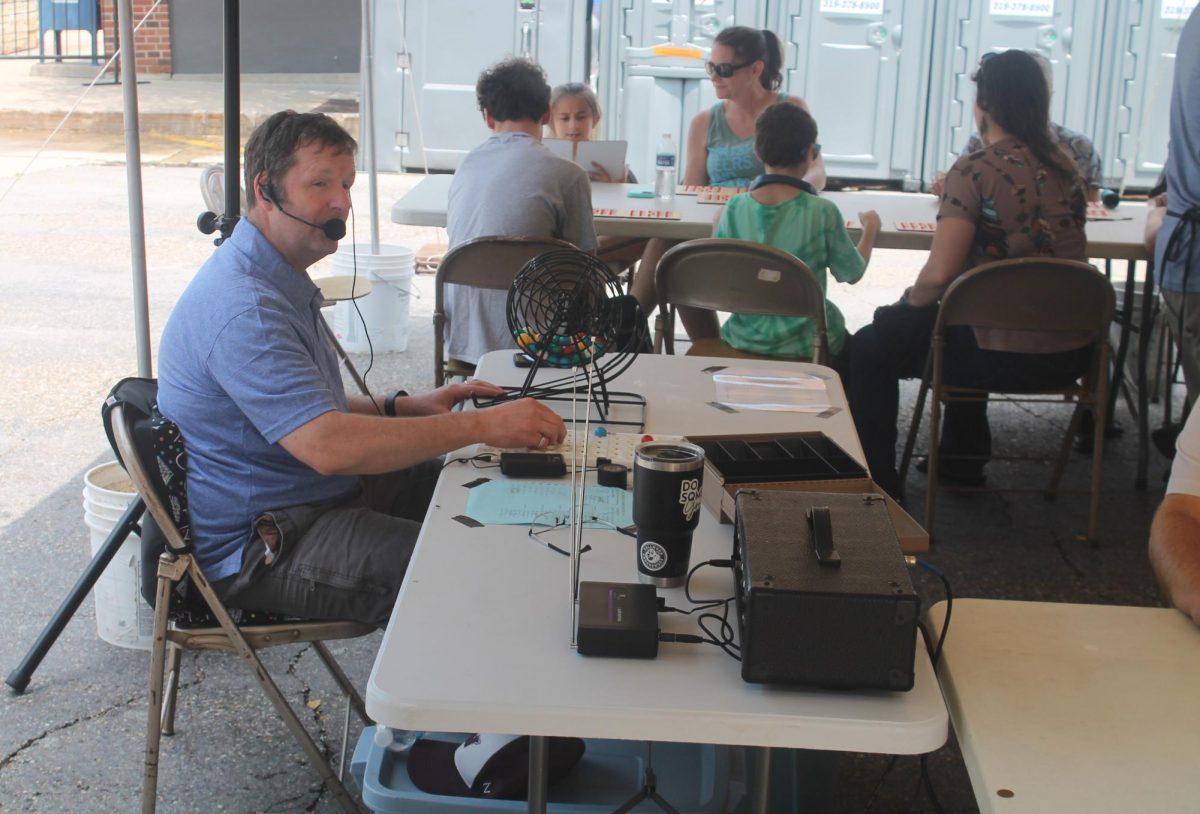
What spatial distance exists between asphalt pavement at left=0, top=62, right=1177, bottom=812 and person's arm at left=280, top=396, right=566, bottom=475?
0.76 m

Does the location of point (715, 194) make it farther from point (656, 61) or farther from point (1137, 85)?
point (1137, 85)

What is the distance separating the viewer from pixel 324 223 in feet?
7.04

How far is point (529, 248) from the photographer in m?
3.32

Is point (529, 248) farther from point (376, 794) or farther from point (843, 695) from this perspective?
point (843, 695)

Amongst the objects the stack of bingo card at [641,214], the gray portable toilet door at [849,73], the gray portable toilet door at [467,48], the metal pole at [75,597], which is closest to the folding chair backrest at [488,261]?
the stack of bingo card at [641,214]

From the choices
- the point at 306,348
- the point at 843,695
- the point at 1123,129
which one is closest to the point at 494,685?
the point at 843,695

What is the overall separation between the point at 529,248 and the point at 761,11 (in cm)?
622

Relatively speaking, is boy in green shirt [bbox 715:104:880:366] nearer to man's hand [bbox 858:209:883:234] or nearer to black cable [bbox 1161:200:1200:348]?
man's hand [bbox 858:209:883:234]

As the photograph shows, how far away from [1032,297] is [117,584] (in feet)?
7.94

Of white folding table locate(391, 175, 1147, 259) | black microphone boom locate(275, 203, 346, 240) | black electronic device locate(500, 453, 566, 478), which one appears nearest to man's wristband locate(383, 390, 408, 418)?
black microphone boom locate(275, 203, 346, 240)

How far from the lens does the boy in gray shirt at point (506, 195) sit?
3561 millimetres

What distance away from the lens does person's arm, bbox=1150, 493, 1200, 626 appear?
5.63 feet

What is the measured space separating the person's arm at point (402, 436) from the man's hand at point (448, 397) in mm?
328

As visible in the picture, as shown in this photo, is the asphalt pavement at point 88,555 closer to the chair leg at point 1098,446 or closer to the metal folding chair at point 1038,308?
the chair leg at point 1098,446
